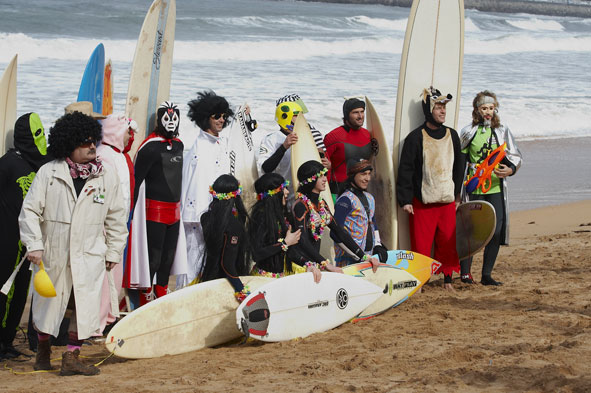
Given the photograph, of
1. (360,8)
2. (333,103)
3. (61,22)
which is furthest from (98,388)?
(360,8)

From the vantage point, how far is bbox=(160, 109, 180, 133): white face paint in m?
5.07

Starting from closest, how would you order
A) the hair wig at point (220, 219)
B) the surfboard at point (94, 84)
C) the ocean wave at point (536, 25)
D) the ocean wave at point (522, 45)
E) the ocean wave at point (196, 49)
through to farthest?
1. the hair wig at point (220, 219)
2. the surfboard at point (94, 84)
3. the ocean wave at point (196, 49)
4. the ocean wave at point (522, 45)
5. the ocean wave at point (536, 25)

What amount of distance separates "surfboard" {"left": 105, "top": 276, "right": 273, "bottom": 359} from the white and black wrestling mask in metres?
1.02

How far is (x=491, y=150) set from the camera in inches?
239

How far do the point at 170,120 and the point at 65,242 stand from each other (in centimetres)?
137

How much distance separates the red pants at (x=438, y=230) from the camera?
601 centimetres

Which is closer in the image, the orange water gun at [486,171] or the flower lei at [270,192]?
the flower lei at [270,192]

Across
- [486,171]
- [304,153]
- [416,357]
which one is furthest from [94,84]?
[416,357]

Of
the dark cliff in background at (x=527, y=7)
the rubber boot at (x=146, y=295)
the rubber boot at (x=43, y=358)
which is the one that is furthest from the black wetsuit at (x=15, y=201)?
the dark cliff in background at (x=527, y=7)

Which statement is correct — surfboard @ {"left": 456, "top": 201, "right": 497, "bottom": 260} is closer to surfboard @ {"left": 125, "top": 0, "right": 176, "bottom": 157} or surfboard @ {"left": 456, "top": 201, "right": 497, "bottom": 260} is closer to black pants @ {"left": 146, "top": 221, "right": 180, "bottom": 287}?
black pants @ {"left": 146, "top": 221, "right": 180, "bottom": 287}

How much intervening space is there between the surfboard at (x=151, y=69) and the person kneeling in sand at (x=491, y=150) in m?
2.37

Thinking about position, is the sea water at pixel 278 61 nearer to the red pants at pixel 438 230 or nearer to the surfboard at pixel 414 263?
the red pants at pixel 438 230

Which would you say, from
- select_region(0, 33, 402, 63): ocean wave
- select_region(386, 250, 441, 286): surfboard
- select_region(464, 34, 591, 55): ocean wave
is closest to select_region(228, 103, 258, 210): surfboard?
select_region(386, 250, 441, 286): surfboard

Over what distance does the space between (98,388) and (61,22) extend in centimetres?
2494
